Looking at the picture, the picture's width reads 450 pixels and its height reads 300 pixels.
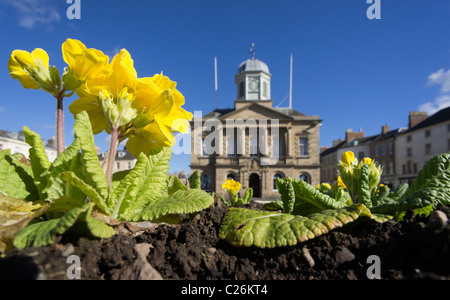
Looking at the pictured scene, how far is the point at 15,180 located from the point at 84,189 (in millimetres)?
613

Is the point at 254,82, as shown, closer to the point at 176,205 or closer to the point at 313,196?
the point at 313,196

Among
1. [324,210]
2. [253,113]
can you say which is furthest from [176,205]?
[253,113]

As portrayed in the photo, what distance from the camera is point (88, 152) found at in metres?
1.08

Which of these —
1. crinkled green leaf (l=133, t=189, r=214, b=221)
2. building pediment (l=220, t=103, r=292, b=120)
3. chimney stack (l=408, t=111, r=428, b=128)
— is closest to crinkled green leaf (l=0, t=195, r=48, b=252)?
crinkled green leaf (l=133, t=189, r=214, b=221)

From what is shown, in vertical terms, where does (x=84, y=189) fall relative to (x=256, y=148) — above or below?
below

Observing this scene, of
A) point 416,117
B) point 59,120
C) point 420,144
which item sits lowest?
point 59,120

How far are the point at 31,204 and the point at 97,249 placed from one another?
19.1 inches

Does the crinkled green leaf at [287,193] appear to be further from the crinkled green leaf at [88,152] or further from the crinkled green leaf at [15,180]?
the crinkled green leaf at [15,180]

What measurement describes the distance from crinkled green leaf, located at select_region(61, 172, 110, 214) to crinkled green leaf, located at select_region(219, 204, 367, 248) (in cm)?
56

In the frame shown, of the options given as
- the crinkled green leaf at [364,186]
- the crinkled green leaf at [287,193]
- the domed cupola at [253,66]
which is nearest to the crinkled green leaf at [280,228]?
the crinkled green leaf at [287,193]

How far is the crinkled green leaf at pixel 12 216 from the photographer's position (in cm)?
99

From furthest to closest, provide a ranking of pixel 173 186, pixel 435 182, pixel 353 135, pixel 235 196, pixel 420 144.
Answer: pixel 353 135 → pixel 420 144 → pixel 235 196 → pixel 173 186 → pixel 435 182
